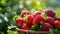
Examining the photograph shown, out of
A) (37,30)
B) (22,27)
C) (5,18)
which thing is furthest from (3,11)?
(37,30)

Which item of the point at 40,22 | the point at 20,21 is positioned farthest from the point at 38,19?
the point at 20,21

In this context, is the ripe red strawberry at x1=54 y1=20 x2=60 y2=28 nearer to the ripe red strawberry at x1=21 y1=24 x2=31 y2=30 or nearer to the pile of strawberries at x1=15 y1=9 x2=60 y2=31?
the pile of strawberries at x1=15 y1=9 x2=60 y2=31

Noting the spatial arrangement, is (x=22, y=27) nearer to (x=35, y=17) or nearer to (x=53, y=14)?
(x=35, y=17)

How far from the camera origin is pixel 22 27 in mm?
1339

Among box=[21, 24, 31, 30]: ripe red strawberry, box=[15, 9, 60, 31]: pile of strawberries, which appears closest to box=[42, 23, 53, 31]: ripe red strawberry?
box=[15, 9, 60, 31]: pile of strawberries

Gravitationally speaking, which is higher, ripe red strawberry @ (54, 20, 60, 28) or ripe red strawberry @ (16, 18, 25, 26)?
ripe red strawberry @ (16, 18, 25, 26)

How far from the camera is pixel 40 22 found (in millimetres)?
1287

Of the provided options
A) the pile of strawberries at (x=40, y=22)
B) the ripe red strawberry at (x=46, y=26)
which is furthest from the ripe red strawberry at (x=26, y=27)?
the ripe red strawberry at (x=46, y=26)

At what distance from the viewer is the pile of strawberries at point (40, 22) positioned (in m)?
1.28

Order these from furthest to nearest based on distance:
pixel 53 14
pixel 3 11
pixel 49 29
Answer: pixel 3 11
pixel 53 14
pixel 49 29

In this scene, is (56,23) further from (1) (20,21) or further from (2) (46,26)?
(1) (20,21)

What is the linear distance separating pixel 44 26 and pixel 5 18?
0.42 metres

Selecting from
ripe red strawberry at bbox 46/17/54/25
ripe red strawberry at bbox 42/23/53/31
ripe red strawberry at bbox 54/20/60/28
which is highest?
ripe red strawberry at bbox 46/17/54/25

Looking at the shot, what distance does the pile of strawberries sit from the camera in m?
1.28
